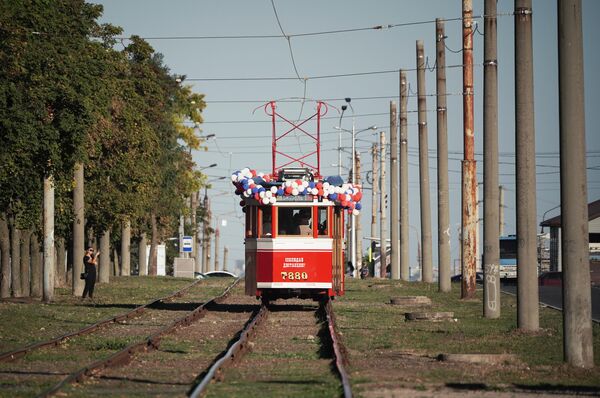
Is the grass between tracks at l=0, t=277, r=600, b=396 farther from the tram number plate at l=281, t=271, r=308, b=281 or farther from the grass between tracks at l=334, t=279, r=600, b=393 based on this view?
the tram number plate at l=281, t=271, r=308, b=281

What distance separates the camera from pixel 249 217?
32.2m

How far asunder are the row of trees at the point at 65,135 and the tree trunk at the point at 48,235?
227 mm

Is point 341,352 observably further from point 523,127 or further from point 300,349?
point 523,127

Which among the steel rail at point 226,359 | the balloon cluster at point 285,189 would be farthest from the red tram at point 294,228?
the steel rail at point 226,359

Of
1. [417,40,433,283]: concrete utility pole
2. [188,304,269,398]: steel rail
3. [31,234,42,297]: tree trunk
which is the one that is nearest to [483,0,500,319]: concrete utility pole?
[188,304,269,398]: steel rail

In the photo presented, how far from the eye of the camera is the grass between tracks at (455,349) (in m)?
16.2

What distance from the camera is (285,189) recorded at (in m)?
31.2

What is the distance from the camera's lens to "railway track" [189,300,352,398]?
50.6 ft

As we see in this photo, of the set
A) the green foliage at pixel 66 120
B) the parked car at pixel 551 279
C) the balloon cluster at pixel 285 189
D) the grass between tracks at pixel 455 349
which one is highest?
the green foliage at pixel 66 120

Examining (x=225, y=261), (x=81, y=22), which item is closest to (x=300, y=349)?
(x=81, y=22)

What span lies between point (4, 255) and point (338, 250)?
14315mm

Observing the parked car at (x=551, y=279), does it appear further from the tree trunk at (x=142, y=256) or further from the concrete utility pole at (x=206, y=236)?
the concrete utility pole at (x=206, y=236)

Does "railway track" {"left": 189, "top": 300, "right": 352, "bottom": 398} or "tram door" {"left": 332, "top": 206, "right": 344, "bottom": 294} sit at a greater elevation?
"tram door" {"left": 332, "top": 206, "right": 344, "bottom": 294}

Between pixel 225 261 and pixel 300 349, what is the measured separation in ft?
496
